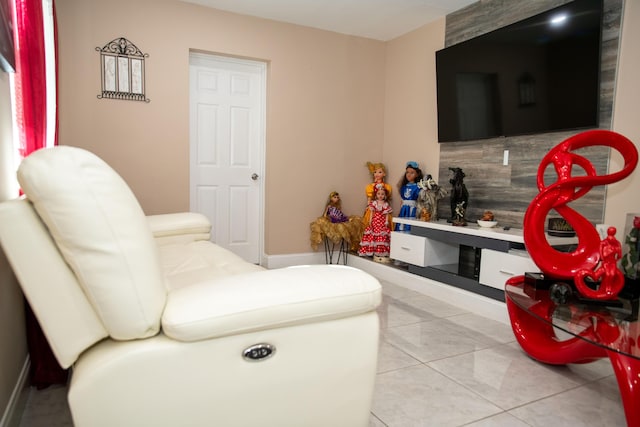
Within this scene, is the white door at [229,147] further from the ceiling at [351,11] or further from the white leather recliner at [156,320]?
the white leather recliner at [156,320]

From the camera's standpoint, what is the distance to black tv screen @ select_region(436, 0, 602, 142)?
8.91 ft

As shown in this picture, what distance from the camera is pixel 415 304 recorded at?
3154 mm

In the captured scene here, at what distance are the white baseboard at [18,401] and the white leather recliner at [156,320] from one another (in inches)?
23.8

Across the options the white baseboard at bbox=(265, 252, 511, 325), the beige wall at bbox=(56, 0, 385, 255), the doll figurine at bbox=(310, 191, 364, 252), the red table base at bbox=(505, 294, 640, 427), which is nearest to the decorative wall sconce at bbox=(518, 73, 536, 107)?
the white baseboard at bbox=(265, 252, 511, 325)

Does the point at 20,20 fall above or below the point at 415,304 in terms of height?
above

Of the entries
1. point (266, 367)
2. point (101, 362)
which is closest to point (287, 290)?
point (266, 367)

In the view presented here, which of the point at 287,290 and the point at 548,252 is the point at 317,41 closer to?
the point at 548,252

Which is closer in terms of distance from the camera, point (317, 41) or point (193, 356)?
point (193, 356)

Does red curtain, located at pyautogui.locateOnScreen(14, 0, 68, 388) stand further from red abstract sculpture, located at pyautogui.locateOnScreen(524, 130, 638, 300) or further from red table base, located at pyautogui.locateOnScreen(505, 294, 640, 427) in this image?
red abstract sculpture, located at pyautogui.locateOnScreen(524, 130, 638, 300)

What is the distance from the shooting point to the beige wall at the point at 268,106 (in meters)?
3.46

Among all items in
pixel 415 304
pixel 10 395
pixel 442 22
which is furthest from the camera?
pixel 442 22

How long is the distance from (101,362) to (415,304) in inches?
101

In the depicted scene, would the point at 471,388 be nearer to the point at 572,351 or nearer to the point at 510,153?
the point at 572,351

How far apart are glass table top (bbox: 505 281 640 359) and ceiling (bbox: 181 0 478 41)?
283 centimetres
